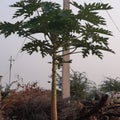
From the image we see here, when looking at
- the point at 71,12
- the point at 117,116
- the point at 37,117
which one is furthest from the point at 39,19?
the point at 37,117

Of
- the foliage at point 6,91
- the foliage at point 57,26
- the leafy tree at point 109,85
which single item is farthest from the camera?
the leafy tree at point 109,85

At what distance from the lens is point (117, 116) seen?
7.87 m

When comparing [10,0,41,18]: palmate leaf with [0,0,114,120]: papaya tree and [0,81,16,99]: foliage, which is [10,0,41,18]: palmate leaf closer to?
[0,0,114,120]: papaya tree

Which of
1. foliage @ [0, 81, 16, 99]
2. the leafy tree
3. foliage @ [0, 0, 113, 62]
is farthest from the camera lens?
the leafy tree

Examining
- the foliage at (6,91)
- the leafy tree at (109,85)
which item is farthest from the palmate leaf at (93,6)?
the leafy tree at (109,85)

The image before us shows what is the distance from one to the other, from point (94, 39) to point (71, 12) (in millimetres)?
561

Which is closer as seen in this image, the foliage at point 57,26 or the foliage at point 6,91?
the foliage at point 57,26

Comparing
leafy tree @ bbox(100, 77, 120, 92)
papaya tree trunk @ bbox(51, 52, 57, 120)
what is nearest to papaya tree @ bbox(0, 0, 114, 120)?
papaya tree trunk @ bbox(51, 52, 57, 120)

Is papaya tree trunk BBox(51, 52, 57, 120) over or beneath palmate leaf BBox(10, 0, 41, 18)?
beneath

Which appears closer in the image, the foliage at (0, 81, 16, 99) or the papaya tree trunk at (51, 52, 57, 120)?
the papaya tree trunk at (51, 52, 57, 120)

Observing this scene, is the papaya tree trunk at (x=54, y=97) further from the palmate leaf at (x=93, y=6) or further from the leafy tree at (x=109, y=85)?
the leafy tree at (x=109, y=85)

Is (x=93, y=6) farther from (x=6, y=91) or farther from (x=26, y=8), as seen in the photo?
(x=6, y=91)

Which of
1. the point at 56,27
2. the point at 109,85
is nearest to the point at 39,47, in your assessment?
the point at 56,27

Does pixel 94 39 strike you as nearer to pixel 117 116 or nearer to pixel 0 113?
pixel 117 116
